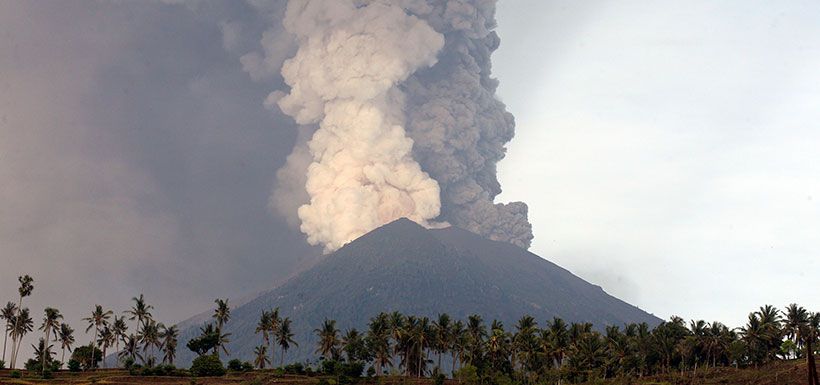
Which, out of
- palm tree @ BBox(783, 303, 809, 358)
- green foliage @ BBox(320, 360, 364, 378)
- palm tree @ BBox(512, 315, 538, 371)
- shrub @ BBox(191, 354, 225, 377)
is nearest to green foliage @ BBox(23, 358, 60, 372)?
shrub @ BBox(191, 354, 225, 377)

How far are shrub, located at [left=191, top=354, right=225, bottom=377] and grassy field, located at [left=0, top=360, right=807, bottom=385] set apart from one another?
8.73ft

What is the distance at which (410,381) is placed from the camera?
147125mm

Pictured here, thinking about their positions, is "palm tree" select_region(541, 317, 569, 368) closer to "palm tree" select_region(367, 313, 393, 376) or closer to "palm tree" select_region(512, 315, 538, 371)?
"palm tree" select_region(512, 315, 538, 371)

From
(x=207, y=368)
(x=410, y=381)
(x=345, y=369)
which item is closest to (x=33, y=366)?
(x=207, y=368)

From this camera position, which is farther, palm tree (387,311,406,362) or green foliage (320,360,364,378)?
palm tree (387,311,406,362)

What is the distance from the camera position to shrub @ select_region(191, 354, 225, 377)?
473 feet

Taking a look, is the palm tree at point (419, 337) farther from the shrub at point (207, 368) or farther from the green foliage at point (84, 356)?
the green foliage at point (84, 356)

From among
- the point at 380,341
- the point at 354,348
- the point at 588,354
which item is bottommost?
the point at 588,354

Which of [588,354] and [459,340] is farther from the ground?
[459,340]

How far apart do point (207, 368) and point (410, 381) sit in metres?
39.6

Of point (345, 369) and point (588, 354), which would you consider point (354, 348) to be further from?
point (588, 354)

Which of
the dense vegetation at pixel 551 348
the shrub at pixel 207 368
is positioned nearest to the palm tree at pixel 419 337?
the dense vegetation at pixel 551 348

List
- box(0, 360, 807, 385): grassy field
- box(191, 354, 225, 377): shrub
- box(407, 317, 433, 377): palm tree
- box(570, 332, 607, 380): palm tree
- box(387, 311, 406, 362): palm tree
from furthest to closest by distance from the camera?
box(387, 311, 406, 362): palm tree → box(407, 317, 433, 377): palm tree → box(191, 354, 225, 377): shrub → box(570, 332, 607, 380): palm tree → box(0, 360, 807, 385): grassy field

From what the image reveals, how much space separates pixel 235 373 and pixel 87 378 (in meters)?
30.3
